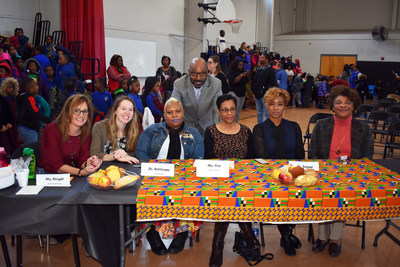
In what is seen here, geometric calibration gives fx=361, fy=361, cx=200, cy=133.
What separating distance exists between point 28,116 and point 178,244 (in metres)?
2.70

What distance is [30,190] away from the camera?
6.80ft

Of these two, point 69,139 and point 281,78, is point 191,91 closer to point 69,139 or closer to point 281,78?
point 69,139

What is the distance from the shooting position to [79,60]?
25.2 feet

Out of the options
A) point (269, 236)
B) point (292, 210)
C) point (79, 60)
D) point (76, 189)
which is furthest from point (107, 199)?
point (79, 60)

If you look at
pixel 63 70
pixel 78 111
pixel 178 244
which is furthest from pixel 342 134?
pixel 63 70

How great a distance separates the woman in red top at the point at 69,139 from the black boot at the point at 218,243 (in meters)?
0.98

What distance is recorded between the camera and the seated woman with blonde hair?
9.46 feet

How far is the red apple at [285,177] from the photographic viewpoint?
220 cm

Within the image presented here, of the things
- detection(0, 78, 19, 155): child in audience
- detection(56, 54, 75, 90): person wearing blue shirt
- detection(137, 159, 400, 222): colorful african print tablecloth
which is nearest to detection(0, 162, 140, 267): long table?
detection(137, 159, 400, 222): colorful african print tablecloth

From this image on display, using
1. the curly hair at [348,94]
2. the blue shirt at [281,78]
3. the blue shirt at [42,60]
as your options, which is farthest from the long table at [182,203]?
the blue shirt at [281,78]

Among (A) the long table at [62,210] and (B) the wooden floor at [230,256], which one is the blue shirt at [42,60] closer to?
(B) the wooden floor at [230,256]

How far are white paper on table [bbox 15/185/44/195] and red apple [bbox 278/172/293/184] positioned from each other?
143 cm

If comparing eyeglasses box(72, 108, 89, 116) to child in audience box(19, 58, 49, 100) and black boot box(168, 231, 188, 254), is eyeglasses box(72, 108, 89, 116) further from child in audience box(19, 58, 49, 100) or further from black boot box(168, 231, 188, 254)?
child in audience box(19, 58, 49, 100)

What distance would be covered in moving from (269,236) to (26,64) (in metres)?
4.94
